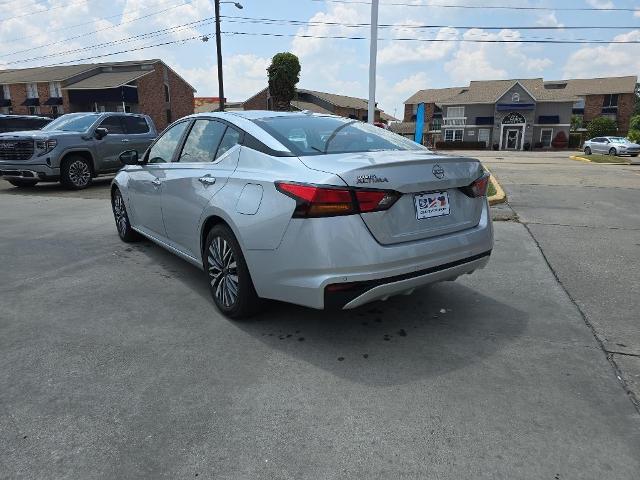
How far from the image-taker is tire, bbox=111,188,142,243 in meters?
6.08

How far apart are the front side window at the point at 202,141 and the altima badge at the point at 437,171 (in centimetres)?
179

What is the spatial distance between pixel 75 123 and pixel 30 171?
1.77 meters

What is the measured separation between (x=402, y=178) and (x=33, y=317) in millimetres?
3102

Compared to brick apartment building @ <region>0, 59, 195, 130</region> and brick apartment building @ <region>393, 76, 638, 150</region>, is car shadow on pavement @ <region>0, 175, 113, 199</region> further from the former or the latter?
brick apartment building @ <region>393, 76, 638, 150</region>

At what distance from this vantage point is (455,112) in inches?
2345

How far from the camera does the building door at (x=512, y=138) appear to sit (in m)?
57.5

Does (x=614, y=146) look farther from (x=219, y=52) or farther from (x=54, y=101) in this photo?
(x=54, y=101)

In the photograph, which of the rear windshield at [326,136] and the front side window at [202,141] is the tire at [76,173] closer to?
the front side window at [202,141]

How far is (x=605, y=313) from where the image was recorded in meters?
3.92

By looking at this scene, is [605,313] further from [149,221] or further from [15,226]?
[15,226]

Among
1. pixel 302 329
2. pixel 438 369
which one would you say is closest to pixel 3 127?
pixel 302 329

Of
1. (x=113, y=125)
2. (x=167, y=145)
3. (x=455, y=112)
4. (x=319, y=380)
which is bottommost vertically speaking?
(x=319, y=380)

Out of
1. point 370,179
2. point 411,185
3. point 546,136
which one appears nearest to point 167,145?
point 370,179

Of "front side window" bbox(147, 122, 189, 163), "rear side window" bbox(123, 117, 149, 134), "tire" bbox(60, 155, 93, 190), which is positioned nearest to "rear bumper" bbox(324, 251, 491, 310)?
"front side window" bbox(147, 122, 189, 163)
